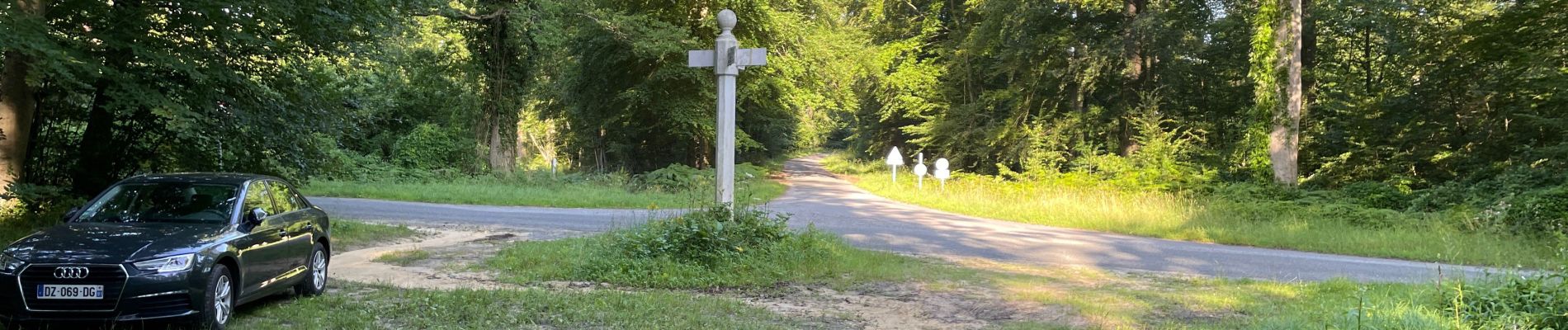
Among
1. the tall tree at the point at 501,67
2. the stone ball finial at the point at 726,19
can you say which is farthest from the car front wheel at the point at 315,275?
the tall tree at the point at 501,67

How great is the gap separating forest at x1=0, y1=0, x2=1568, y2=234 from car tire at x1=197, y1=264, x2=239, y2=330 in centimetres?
384

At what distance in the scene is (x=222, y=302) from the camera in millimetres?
5941

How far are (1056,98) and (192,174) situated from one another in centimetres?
2748

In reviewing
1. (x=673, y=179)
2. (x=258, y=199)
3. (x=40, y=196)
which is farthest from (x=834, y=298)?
(x=673, y=179)

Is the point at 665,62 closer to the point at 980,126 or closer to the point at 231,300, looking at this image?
the point at 980,126

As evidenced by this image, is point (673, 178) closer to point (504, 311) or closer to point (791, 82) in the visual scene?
point (791, 82)

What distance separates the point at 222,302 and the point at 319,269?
1.84 meters

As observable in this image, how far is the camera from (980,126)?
3472cm

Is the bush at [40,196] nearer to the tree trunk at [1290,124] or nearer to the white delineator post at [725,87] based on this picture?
the white delineator post at [725,87]

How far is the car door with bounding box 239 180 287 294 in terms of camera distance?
629 centimetres

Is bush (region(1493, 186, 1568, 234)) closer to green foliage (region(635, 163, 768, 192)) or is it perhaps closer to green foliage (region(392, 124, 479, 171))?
green foliage (region(635, 163, 768, 192))

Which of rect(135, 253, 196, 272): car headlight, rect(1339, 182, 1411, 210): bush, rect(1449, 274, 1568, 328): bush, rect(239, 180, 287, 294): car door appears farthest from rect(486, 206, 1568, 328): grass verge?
rect(1339, 182, 1411, 210): bush

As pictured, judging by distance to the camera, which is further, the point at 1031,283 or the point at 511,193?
the point at 511,193

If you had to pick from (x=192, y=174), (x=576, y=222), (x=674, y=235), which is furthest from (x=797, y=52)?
(x=192, y=174)
